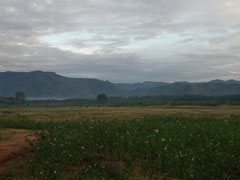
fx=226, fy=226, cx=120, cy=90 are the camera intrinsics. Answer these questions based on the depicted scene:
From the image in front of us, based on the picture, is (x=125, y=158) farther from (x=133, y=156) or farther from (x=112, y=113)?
(x=112, y=113)

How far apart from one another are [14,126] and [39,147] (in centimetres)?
1141

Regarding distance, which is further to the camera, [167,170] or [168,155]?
[168,155]

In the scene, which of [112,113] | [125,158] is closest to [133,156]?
[125,158]

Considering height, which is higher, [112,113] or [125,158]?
[125,158]

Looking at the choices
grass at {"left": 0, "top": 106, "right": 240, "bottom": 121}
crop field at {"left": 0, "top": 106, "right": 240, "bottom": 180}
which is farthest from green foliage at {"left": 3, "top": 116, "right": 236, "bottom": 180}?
grass at {"left": 0, "top": 106, "right": 240, "bottom": 121}

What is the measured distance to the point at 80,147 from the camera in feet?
25.4

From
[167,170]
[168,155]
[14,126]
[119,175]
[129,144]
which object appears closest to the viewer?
[119,175]

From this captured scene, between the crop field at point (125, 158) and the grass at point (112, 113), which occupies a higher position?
the crop field at point (125, 158)

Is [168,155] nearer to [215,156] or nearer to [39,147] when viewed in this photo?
[215,156]

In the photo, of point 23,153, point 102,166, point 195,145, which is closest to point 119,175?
point 102,166

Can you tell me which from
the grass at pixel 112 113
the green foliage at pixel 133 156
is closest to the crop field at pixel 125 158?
the green foliage at pixel 133 156

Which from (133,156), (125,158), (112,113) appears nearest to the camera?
(125,158)

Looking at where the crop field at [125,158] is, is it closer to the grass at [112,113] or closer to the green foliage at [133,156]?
the green foliage at [133,156]

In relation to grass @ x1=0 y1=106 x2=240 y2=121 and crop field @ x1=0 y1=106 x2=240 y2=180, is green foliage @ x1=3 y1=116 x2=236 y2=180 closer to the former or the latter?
crop field @ x1=0 y1=106 x2=240 y2=180
